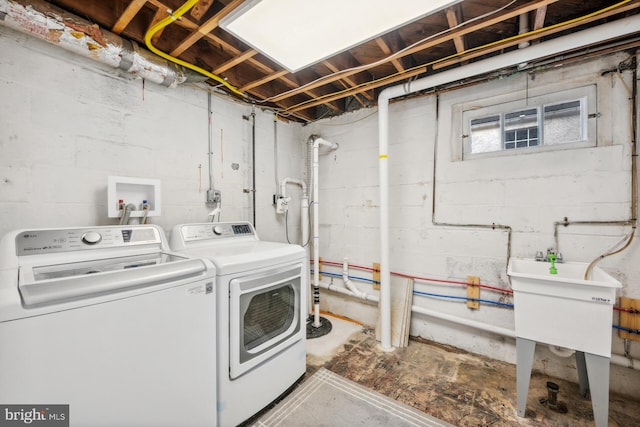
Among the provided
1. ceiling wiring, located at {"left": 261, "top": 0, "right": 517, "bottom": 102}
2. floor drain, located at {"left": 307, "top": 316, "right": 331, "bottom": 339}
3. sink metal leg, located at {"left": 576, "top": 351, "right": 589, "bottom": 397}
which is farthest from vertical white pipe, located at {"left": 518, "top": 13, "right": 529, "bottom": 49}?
floor drain, located at {"left": 307, "top": 316, "right": 331, "bottom": 339}

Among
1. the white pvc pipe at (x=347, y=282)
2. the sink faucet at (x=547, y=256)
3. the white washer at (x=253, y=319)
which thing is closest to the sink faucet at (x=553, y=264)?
the sink faucet at (x=547, y=256)

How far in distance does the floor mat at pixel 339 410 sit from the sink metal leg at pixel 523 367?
49 centimetres

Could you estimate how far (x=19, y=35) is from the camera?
5.07 ft

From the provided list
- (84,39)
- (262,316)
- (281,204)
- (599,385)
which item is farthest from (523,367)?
(84,39)

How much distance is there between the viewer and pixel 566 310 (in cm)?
149

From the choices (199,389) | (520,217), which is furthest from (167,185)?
(520,217)

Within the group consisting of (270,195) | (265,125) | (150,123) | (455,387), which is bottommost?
(455,387)

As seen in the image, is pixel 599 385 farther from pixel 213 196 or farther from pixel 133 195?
pixel 133 195

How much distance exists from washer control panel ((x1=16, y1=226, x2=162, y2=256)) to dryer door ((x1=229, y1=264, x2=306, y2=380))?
0.75 m

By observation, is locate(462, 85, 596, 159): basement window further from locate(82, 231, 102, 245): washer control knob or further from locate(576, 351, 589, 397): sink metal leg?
locate(82, 231, 102, 245): washer control knob

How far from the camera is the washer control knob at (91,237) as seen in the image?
1497mm

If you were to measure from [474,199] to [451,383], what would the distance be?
147 cm

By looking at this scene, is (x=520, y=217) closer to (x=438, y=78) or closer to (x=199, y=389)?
(x=438, y=78)

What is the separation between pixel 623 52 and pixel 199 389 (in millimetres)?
3352
